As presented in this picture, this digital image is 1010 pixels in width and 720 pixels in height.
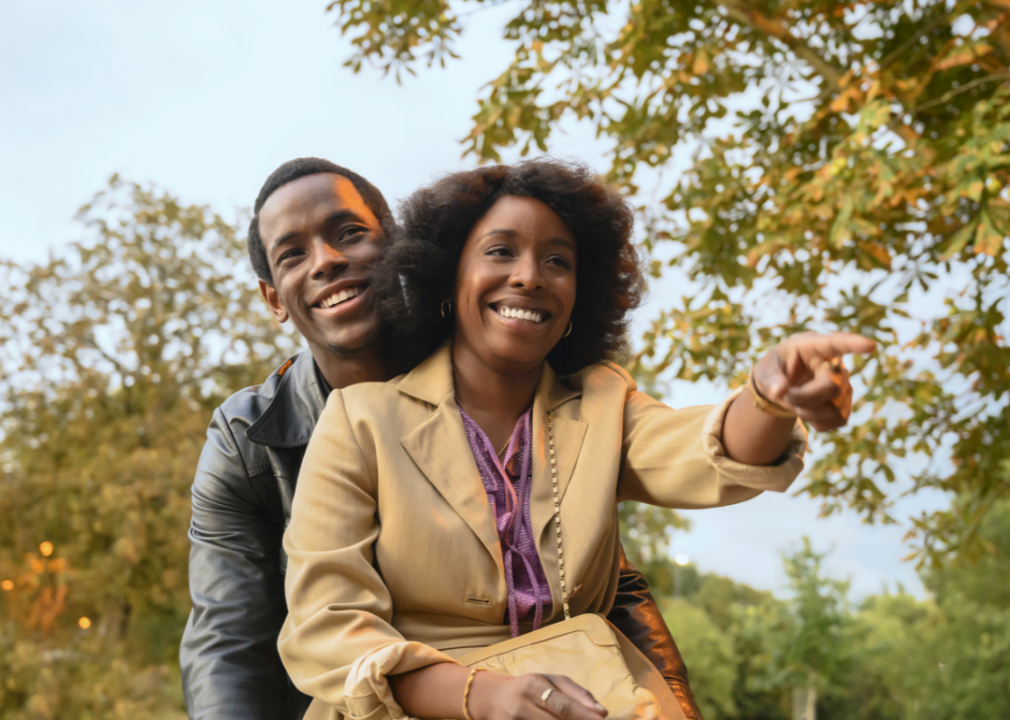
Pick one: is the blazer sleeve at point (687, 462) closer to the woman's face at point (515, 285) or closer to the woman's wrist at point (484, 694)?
the woman's face at point (515, 285)

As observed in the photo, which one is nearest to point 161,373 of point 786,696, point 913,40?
point 913,40

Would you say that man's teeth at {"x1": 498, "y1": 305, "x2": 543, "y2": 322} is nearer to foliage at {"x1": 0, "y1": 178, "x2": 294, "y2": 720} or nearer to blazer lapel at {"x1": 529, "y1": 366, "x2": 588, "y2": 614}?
blazer lapel at {"x1": 529, "y1": 366, "x2": 588, "y2": 614}

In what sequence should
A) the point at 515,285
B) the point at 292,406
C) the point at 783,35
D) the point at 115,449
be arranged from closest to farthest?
the point at 515,285, the point at 292,406, the point at 783,35, the point at 115,449

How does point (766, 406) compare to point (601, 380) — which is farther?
point (601, 380)

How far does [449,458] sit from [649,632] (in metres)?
0.99

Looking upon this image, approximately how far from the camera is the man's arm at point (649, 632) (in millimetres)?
2475

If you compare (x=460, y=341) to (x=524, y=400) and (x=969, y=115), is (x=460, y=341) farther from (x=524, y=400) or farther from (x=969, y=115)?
(x=969, y=115)

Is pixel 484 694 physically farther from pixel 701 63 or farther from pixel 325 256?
pixel 701 63

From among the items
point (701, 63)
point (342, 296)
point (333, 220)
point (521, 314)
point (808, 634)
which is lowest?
point (808, 634)

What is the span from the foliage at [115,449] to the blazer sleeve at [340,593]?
A: 14.8 meters

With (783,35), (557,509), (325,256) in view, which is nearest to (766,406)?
(557,509)

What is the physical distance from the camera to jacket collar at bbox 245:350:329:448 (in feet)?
8.16

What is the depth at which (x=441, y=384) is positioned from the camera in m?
2.10

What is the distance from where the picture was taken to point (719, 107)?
6.36m
